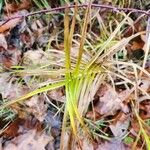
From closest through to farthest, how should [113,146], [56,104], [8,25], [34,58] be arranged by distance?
1. [113,146]
2. [56,104]
3. [34,58]
4. [8,25]

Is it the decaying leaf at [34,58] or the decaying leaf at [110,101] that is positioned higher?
the decaying leaf at [34,58]

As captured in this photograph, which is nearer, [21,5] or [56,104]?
[56,104]

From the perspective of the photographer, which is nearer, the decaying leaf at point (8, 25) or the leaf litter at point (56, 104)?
the leaf litter at point (56, 104)

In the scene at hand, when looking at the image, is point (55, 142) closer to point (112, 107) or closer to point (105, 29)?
point (112, 107)

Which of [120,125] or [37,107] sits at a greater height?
[37,107]

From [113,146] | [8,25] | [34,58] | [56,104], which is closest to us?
[113,146]

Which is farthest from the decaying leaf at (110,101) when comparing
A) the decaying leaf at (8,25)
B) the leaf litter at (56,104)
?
the decaying leaf at (8,25)

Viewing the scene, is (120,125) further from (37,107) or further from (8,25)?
(8,25)

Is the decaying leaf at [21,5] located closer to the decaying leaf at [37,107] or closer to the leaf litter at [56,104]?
the leaf litter at [56,104]

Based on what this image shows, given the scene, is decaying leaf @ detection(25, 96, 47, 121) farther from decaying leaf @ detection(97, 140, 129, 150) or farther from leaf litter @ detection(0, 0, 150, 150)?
decaying leaf @ detection(97, 140, 129, 150)

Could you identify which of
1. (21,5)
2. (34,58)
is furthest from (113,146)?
(21,5)
